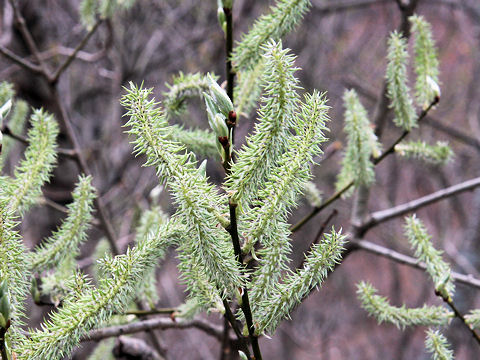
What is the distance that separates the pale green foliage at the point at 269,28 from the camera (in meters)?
0.65

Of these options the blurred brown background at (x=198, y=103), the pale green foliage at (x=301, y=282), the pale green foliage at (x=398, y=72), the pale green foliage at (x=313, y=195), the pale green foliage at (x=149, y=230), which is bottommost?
the blurred brown background at (x=198, y=103)

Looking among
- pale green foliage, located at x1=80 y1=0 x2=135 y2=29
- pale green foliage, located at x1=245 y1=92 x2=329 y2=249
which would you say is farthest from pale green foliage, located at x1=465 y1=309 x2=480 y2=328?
pale green foliage, located at x1=80 y1=0 x2=135 y2=29

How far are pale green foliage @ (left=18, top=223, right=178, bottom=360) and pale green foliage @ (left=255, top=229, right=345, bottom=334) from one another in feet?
0.41

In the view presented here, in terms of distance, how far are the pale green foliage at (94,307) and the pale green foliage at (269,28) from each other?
0.95 ft

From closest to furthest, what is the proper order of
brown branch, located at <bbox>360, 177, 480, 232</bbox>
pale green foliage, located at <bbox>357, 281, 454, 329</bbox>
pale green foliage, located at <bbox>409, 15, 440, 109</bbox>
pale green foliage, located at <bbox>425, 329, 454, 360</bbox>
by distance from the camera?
pale green foliage, located at <bbox>425, 329, 454, 360</bbox> → pale green foliage, located at <bbox>357, 281, 454, 329</bbox> → pale green foliage, located at <bbox>409, 15, 440, 109</bbox> → brown branch, located at <bbox>360, 177, 480, 232</bbox>

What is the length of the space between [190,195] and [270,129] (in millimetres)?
96

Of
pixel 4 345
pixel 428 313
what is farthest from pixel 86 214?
pixel 428 313

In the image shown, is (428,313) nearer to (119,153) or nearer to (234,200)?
(234,200)

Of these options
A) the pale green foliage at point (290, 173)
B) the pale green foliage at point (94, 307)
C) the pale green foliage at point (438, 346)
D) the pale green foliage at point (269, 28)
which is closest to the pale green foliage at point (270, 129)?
the pale green foliage at point (290, 173)

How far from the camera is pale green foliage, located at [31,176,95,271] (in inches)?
25.3

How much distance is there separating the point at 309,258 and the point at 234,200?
101 mm

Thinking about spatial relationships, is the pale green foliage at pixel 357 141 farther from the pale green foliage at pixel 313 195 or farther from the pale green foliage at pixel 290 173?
the pale green foliage at pixel 290 173

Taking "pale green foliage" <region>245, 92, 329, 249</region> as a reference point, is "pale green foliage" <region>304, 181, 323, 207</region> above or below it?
below

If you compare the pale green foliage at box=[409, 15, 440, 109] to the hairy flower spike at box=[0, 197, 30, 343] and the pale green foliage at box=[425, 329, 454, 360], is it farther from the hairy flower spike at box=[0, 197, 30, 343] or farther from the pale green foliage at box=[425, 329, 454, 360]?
the hairy flower spike at box=[0, 197, 30, 343]
